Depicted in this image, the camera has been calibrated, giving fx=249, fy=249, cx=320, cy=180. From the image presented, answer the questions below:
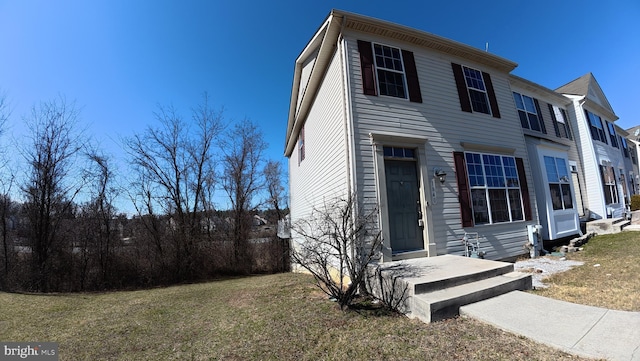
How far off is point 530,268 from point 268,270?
413 inches

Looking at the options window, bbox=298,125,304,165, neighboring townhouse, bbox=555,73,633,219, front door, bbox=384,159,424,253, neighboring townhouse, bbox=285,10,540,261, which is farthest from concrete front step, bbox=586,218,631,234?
window, bbox=298,125,304,165

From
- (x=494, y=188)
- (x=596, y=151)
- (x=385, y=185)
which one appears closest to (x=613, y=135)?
(x=596, y=151)

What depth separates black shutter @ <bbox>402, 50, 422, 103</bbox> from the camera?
20.9ft

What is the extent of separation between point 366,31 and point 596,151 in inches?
536

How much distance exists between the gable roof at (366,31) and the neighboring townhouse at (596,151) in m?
7.34

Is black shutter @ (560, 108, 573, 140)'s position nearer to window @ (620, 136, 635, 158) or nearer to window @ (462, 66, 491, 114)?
window @ (462, 66, 491, 114)

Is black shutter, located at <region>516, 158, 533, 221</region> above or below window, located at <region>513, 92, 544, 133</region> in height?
below

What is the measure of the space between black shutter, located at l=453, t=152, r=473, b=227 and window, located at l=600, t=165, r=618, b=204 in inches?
416

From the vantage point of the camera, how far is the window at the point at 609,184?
1166 centimetres

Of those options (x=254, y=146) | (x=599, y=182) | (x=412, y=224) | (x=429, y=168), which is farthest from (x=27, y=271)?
(x=599, y=182)

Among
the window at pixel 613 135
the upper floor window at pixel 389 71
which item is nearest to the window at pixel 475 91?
the upper floor window at pixel 389 71

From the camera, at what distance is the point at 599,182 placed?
11.2 metres

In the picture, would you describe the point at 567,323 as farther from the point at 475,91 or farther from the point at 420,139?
the point at 475,91

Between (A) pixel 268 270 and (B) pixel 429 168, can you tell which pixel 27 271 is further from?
(B) pixel 429 168
